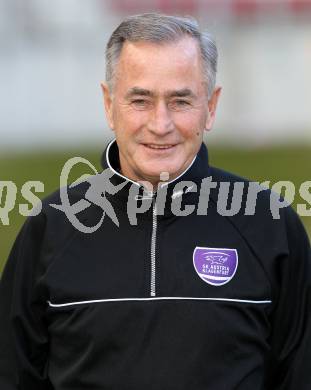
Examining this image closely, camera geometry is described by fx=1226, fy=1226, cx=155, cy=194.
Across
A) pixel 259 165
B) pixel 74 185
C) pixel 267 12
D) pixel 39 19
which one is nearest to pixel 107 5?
pixel 39 19

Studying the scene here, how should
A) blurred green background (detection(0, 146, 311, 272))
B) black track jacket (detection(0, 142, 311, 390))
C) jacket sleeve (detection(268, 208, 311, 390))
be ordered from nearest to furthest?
black track jacket (detection(0, 142, 311, 390)), jacket sleeve (detection(268, 208, 311, 390)), blurred green background (detection(0, 146, 311, 272))

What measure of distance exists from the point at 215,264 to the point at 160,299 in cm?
20

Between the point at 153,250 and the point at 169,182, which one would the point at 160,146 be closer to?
the point at 169,182

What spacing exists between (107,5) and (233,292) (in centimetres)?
1801

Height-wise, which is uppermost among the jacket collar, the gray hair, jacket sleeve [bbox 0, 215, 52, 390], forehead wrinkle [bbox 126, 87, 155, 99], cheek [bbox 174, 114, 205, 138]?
the gray hair

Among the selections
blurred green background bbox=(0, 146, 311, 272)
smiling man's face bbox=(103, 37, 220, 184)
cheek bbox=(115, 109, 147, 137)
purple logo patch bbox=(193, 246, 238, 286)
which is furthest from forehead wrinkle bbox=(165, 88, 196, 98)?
blurred green background bbox=(0, 146, 311, 272)

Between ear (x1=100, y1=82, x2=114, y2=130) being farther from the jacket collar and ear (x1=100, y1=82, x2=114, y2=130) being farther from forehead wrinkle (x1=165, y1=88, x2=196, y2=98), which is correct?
forehead wrinkle (x1=165, y1=88, x2=196, y2=98)

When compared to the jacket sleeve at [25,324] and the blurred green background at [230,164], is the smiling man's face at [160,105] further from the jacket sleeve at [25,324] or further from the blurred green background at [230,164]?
the blurred green background at [230,164]

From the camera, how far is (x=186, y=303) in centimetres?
364

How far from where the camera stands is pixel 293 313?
378cm

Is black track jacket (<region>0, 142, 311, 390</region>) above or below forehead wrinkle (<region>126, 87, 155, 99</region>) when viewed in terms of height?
below

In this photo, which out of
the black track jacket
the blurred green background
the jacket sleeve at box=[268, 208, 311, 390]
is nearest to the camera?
the black track jacket

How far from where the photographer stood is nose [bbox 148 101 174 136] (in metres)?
3.63

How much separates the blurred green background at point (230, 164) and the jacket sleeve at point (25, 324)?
24.7ft
